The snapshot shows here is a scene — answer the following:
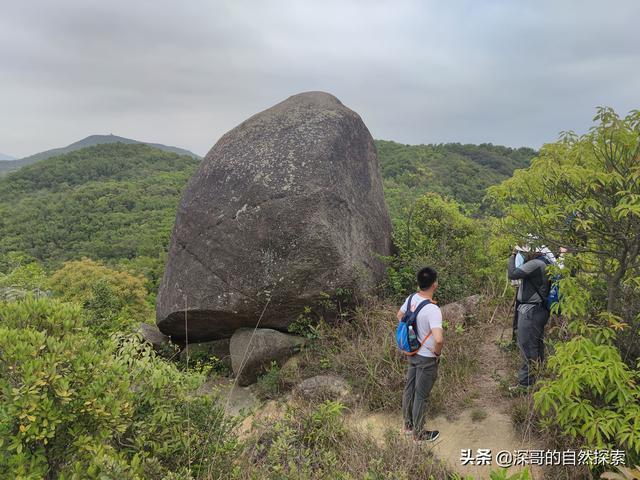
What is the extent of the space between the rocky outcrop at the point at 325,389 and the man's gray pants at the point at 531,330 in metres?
2.04

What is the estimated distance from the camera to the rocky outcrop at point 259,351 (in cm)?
666

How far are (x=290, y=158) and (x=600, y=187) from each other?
4.42 meters

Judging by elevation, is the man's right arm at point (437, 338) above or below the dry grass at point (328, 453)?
above

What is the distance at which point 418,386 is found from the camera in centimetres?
439

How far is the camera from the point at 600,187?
358cm

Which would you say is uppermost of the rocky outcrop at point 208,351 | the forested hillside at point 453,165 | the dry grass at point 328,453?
the forested hillside at point 453,165

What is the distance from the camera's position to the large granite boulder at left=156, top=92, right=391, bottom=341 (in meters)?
6.58

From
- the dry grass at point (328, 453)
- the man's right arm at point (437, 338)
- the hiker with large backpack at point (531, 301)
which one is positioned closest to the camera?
the dry grass at point (328, 453)

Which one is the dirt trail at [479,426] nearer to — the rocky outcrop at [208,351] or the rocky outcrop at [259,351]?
the rocky outcrop at [259,351]

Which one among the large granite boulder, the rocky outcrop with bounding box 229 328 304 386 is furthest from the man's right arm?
the rocky outcrop with bounding box 229 328 304 386

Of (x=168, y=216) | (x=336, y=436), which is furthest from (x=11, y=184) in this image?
(x=336, y=436)

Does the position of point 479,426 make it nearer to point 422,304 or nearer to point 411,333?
point 411,333

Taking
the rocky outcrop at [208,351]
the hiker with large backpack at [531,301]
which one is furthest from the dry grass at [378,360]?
the rocky outcrop at [208,351]

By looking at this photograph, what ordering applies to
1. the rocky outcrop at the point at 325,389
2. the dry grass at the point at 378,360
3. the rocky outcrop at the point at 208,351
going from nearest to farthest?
the dry grass at the point at 378,360
the rocky outcrop at the point at 325,389
the rocky outcrop at the point at 208,351
